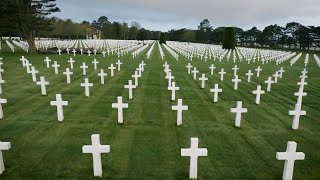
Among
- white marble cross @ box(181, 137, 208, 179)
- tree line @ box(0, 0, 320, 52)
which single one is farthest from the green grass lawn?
tree line @ box(0, 0, 320, 52)

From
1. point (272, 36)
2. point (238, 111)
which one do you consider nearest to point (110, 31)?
point (272, 36)

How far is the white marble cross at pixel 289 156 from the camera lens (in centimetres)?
480

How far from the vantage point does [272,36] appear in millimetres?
75625

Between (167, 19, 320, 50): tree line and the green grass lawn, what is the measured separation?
40238 millimetres

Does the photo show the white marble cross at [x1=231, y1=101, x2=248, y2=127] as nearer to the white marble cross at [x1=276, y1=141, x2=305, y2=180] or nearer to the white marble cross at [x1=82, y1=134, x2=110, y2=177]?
the white marble cross at [x1=276, y1=141, x2=305, y2=180]

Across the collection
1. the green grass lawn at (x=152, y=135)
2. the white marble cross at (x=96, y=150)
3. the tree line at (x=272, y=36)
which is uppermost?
the tree line at (x=272, y=36)

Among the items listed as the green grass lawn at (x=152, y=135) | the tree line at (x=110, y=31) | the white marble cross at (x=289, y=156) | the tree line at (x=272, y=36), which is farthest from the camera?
the tree line at (x=272, y=36)

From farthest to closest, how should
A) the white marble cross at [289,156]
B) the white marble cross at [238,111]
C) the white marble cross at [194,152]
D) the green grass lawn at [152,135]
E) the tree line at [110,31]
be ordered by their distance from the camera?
the tree line at [110,31], the white marble cross at [238,111], the green grass lawn at [152,135], the white marble cross at [194,152], the white marble cross at [289,156]

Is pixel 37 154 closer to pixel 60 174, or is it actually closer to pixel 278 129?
pixel 60 174

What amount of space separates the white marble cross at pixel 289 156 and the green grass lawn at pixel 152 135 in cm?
36

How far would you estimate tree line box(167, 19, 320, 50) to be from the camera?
197 feet

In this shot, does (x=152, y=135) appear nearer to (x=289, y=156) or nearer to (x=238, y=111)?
(x=238, y=111)

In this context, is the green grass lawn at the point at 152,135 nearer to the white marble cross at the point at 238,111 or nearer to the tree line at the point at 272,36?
the white marble cross at the point at 238,111

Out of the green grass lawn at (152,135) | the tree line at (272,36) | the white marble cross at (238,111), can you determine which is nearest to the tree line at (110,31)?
the tree line at (272,36)
